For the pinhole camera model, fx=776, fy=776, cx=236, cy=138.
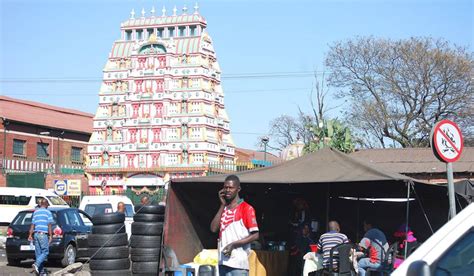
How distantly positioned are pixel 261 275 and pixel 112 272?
3347 millimetres

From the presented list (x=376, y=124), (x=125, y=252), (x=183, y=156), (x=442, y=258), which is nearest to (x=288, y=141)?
(x=183, y=156)

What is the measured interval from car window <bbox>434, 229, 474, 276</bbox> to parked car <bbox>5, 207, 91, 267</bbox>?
668 inches

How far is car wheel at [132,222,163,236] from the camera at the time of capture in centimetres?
1416

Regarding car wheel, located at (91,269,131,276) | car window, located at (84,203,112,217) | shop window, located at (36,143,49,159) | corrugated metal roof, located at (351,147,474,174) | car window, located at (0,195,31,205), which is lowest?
car wheel, located at (91,269,131,276)

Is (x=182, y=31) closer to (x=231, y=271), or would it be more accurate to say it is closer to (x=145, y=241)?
(x=145, y=241)

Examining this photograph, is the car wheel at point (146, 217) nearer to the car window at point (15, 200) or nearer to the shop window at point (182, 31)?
the car window at point (15, 200)

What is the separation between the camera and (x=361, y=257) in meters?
13.1

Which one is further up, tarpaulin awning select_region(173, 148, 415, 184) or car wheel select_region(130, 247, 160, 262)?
tarpaulin awning select_region(173, 148, 415, 184)

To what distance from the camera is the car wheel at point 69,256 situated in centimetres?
2050

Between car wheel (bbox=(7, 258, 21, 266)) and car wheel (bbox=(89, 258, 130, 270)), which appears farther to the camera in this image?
car wheel (bbox=(7, 258, 21, 266))

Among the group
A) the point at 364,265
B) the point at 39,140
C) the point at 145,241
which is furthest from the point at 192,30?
the point at 364,265

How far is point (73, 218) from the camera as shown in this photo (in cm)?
2122

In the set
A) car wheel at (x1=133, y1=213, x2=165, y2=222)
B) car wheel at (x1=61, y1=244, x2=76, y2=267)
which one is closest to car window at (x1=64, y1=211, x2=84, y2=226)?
car wheel at (x1=61, y1=244, x2=76, y2=267)

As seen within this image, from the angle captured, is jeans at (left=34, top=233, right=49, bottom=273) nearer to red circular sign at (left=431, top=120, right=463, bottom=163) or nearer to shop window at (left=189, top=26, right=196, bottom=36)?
red circular sign at (left=431, top=120, right=463, bottom=163)
